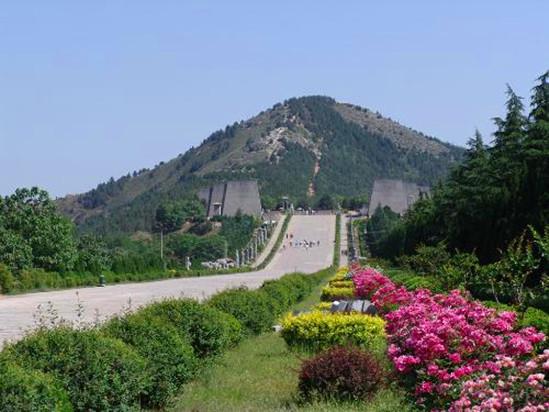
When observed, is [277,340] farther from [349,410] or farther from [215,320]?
[349,410]

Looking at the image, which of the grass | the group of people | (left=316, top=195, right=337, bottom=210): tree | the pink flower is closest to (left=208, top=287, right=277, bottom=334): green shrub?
the grass

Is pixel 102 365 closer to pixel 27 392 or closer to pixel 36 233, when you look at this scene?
pixel 27 392

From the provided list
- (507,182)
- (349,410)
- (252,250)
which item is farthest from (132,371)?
(252,250)

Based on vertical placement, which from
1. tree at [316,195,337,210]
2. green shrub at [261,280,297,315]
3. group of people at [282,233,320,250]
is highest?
tree at [316,195,337,210]

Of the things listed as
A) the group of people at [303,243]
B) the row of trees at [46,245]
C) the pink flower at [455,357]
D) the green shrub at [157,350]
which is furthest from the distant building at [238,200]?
the pink flower at [455,357]

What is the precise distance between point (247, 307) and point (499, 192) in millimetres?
18909

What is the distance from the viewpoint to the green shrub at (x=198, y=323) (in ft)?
35.2

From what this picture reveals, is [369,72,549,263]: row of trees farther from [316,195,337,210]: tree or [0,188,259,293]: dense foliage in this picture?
[316,195,337,210]: tree

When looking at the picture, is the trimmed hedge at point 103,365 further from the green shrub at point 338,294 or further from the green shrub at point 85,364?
the green shrub at point 338,294

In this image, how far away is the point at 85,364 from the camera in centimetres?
701

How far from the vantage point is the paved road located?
23.6 meters

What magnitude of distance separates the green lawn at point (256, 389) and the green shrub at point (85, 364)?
1.47m

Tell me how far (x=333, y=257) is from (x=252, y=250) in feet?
41.1

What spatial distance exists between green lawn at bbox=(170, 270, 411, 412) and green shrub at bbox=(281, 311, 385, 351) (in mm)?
261
